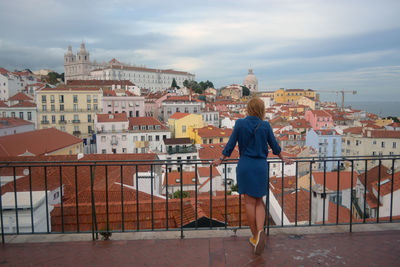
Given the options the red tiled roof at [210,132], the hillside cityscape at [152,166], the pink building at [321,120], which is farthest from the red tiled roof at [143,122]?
the pink building at [321,120]

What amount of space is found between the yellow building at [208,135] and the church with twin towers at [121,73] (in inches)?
2973

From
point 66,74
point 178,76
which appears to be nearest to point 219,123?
point 178,76

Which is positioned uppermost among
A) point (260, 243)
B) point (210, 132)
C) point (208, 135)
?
point (260, 243)

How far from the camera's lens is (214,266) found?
3.29 m

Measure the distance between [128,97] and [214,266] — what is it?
4965 centimetres

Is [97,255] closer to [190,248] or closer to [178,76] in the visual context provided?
[190,248]

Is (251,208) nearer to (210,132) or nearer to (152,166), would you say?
(152,166)

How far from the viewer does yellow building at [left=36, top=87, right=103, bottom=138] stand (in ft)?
144

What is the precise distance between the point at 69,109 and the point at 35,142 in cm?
1861

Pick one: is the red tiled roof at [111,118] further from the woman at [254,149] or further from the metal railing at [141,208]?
the woman at [254,149]

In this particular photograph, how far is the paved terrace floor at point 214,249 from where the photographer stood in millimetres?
3396

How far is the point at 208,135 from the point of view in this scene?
137 feet

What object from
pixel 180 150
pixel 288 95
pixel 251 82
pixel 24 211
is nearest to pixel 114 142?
pixel 180 150

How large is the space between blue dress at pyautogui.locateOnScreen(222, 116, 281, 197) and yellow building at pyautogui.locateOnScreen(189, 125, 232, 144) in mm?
37912
